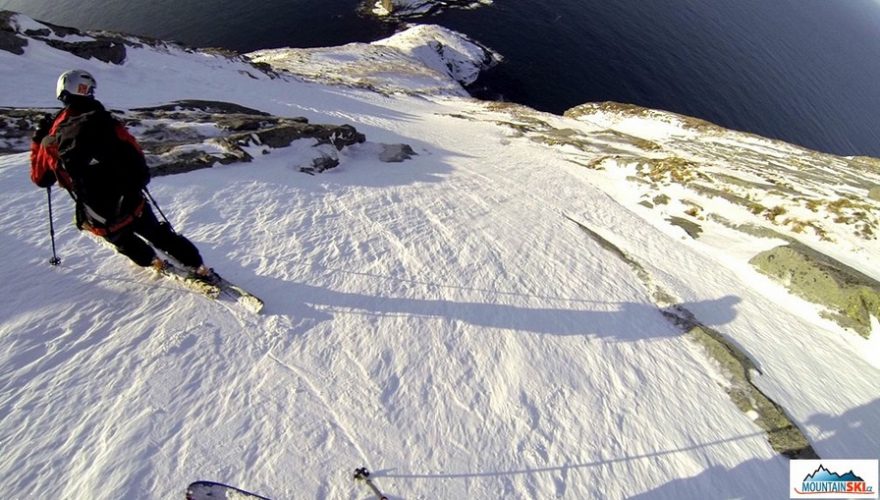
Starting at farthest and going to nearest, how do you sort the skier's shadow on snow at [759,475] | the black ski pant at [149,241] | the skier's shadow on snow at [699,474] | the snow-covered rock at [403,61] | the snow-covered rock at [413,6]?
the snow-covered rock at [413,6] → the snow-covered rock at [403,61] → the skier's shadow on snow at [759,475] → the black ski pant at [149,241] → the skier's shadow on snow at [699,474]

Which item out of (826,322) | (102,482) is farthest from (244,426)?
(826,322)

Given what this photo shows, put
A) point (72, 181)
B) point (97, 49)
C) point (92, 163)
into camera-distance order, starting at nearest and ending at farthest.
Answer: point (92, 163), point (72, 181), point (97, 49)

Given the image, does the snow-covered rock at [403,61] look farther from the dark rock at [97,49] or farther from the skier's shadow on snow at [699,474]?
the skier's shadow on snow at [699,474]

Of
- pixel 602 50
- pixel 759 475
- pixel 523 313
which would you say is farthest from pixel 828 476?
pixel 602 50

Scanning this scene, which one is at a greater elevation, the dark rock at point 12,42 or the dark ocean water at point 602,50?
the dark ocean water at point 602,50

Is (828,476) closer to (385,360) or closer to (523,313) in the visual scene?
(523,313)

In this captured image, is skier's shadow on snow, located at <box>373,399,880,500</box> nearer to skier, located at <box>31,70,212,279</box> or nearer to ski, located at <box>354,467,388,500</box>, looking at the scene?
ski, located at <box>354,467,388,500</box>

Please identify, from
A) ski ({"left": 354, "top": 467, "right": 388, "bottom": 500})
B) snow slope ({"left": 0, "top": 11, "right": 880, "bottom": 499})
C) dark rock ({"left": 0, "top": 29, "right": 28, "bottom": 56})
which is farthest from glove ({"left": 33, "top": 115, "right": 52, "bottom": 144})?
dark rock ({"left": 0, "top": 29, "right": 28, "bottom": 56})

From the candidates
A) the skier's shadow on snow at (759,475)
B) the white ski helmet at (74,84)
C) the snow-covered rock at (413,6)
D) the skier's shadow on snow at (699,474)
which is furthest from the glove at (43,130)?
the snow-covered rock at (413,6)
